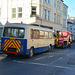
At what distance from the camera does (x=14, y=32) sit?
10938 mm

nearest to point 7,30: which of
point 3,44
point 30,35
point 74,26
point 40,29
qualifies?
point 3,44

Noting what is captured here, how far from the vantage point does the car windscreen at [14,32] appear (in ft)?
35.1

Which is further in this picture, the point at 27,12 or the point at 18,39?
the point at 27,12

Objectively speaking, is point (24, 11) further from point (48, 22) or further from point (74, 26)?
point (74, 26)

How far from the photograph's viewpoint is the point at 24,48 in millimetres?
10422

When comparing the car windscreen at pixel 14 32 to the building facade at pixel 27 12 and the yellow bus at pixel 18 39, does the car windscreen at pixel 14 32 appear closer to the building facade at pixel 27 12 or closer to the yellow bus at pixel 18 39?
the yellow bus at pixel 18 39

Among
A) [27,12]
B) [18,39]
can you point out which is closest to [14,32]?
[18,39]

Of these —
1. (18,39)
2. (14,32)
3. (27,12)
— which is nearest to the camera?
(18,39)

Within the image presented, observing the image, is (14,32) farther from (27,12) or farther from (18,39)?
(27,12)

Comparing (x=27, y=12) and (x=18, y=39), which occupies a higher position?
(x=27, y=12)

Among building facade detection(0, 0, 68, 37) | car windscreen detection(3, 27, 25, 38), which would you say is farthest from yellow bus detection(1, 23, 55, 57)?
building facade detection(0, 0, 68, 37)

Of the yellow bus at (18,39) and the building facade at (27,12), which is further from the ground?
the building facade at (27,12)

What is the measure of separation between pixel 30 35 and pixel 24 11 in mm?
14173

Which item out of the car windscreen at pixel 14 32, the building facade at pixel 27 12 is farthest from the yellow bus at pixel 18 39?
the building facade at pixel 27 12
